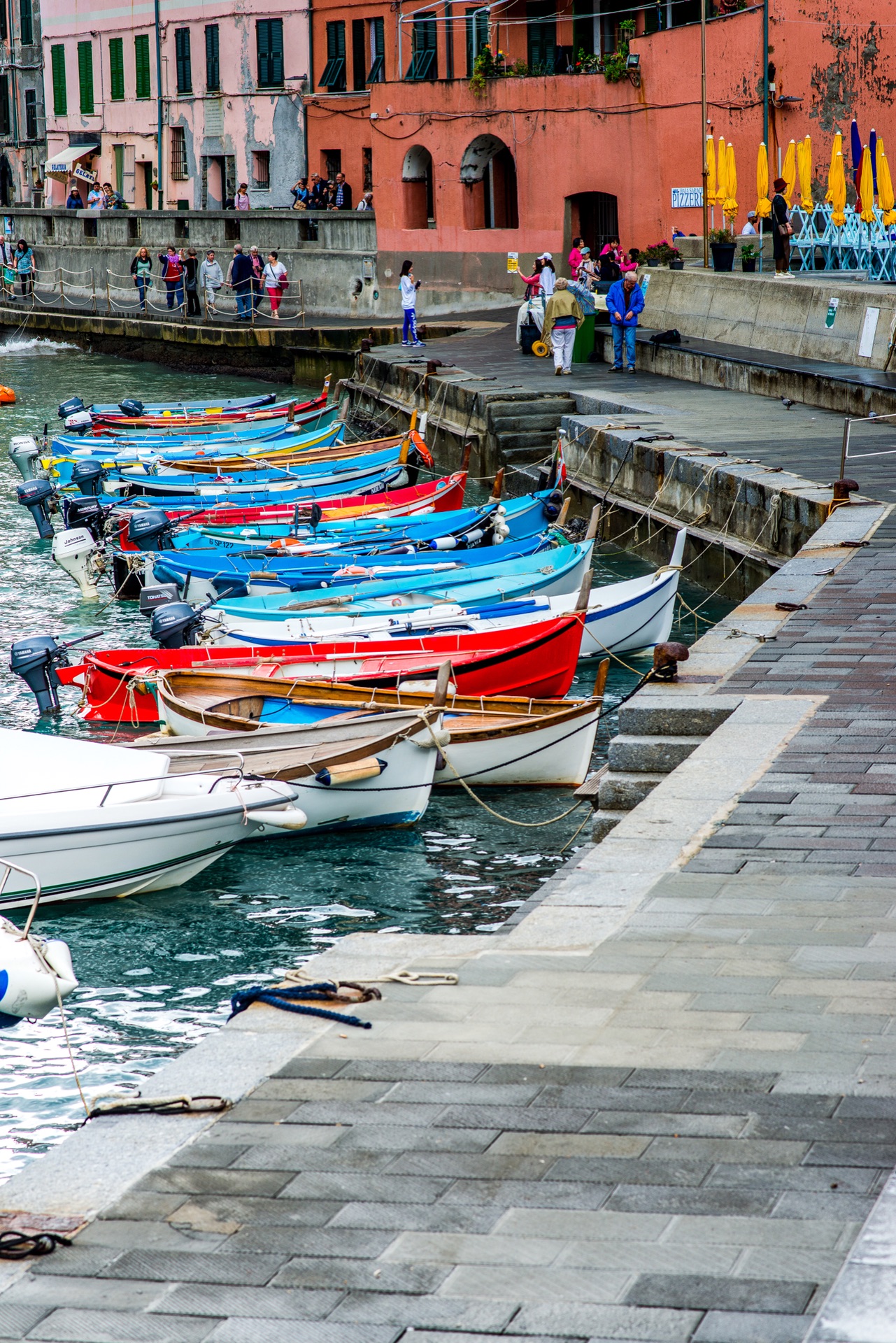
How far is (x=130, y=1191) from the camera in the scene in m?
4.29

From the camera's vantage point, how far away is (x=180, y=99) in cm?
5131

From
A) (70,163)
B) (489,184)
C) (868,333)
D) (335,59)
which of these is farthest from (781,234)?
(70,163)

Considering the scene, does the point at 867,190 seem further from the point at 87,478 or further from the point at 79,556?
the point at 79,556

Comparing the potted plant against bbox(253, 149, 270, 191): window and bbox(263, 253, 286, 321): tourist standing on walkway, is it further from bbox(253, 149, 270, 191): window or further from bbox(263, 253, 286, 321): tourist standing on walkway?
bbox(253, 149, 270, 191): window

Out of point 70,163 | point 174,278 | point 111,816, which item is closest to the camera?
point 111,816

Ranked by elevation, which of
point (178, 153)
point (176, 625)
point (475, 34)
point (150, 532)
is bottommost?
point (176, 625)

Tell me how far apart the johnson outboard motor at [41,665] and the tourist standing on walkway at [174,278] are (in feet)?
106

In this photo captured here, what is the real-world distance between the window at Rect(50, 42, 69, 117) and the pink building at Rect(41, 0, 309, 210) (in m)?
0.05

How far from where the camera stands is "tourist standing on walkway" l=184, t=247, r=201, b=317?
143 ft

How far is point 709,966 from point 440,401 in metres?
22.5

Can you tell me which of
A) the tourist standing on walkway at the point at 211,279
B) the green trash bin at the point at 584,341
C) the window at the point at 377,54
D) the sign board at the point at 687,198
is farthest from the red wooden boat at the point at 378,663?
the window at the point at 377,54

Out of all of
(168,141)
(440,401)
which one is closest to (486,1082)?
(440,401)

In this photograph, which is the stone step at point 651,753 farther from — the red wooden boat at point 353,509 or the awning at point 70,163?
the awning at point 70,163

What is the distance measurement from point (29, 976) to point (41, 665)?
743cm
